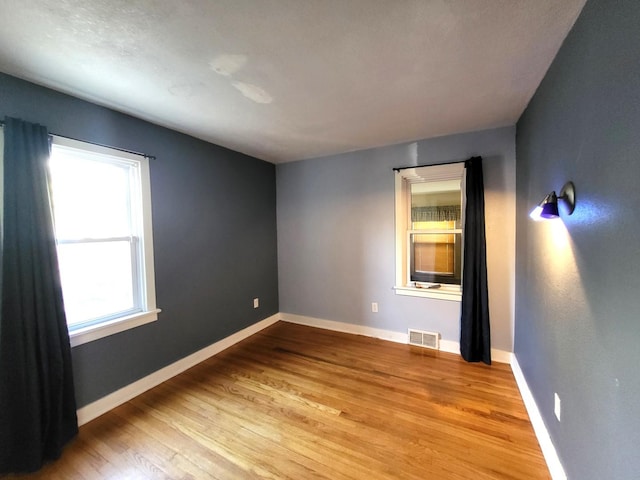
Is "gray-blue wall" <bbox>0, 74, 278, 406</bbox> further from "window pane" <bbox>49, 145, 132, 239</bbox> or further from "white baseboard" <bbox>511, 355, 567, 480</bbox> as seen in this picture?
"white baseboard" <bbox>511, 355, 567, 480</bbox>

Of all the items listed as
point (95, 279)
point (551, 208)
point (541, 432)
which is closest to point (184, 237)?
point (95, 279)

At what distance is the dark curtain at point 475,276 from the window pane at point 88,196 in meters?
3.18

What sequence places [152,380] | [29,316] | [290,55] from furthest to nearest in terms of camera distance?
1. [152,380]
2. [29,316]
3. [290,55]

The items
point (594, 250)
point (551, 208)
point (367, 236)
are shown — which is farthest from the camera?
point (367, 236)

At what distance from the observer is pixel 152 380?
7.92ft

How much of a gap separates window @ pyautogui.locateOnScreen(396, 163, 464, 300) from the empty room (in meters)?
0.03

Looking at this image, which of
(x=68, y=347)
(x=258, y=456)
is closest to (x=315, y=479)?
(x=258, y=456)

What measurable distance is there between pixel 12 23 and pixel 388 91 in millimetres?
2019

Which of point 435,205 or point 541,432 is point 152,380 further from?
point 435,205

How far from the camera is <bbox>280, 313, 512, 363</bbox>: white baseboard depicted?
271cm

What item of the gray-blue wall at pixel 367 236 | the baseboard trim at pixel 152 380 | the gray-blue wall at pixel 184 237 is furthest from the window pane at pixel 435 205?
the baseboard trim at pixel 152 380

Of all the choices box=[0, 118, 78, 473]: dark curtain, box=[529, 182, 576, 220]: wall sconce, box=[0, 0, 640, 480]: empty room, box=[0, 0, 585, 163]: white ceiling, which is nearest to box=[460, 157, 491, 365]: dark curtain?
box=[0, 0, 640, 480]: empty room

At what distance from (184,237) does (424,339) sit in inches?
112

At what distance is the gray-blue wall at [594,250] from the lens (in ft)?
2.82
